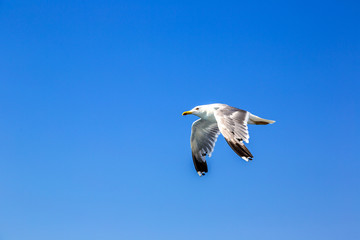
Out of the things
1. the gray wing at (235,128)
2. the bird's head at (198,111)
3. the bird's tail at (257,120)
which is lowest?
the gray wing at (235,128)

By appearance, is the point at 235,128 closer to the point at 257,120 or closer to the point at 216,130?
the point at 257,120

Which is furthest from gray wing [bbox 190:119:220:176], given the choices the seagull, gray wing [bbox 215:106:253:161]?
gray wing [bbox 215:106:253:161]

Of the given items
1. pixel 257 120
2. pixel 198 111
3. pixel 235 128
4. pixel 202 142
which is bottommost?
pixel 235 128

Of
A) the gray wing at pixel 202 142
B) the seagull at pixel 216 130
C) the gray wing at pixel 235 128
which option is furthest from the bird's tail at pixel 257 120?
the gray wing at pixel 202 142

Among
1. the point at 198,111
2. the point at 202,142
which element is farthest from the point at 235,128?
the point at 202,142

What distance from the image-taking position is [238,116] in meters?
7.53

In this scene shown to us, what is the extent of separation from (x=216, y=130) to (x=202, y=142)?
44 centimetres

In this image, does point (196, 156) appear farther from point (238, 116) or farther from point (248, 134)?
point (248, 134)

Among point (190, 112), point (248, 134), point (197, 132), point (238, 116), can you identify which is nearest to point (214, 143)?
point (197, 132)

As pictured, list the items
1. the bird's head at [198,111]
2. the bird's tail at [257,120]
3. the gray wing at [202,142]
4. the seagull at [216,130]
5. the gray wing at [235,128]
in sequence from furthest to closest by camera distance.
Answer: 1. the gray wing at [202,142]
2. the bird's head at [198,111]
3. the bird's tail at [257,120]
4. the seagull at [216,130]
5. the gray wing at [235,128]

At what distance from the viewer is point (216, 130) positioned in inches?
373

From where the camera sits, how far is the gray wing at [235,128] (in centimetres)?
624

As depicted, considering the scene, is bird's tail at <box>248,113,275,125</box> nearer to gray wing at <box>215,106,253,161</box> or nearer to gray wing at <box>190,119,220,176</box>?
gray wing at <box>215,106,253,161</box>

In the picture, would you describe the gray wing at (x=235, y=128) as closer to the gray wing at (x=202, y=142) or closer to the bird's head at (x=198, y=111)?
the bird's head at (x=198, y=111)
